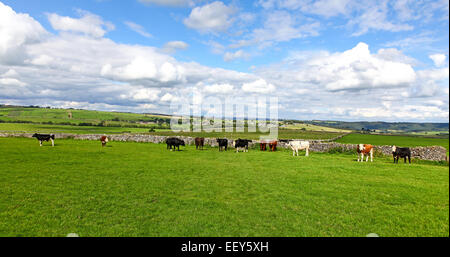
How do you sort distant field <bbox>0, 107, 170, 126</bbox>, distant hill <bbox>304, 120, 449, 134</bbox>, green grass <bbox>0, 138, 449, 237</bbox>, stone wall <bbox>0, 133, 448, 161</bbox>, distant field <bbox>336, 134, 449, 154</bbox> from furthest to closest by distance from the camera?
distant hill <bbox>304, 120, 449, 134</bbox>, distant field <bbox>0, 107, 170, 126</bbox>, distant field <bbox>336, 134, 449, 154</bbox>, stone wall <bbox>0, 133, 448, 161</bbox>, green grass <bbox>0, 138, 449, 237</bbox>

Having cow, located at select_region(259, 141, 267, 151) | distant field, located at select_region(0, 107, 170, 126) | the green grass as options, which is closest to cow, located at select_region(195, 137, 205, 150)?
cow, located at select_region(259, 141, 267, 151)

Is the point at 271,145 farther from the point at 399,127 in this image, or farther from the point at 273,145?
the point at 399,127

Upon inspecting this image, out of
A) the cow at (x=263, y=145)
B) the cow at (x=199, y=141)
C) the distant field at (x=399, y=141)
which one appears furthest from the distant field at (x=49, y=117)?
the distant field at (x=399, y=141)

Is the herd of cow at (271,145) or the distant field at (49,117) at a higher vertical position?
the distant field at (49,117)

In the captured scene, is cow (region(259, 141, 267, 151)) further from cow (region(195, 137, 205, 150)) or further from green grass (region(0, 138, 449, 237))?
green grass (region(0, 138, 449, 237))

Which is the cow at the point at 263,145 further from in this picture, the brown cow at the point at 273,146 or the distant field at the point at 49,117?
the distant field at the point at 49,117

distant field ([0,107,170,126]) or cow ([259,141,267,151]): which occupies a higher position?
distant field ([0,107,170,126])

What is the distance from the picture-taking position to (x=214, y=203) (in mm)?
7777

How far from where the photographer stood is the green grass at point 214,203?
19.2 feet

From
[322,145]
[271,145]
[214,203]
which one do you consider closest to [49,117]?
[271,145]

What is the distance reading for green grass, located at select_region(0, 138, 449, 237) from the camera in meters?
5.86

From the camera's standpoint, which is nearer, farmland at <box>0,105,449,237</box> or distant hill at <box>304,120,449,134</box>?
farmland at <box>0,105,449,237</box>
